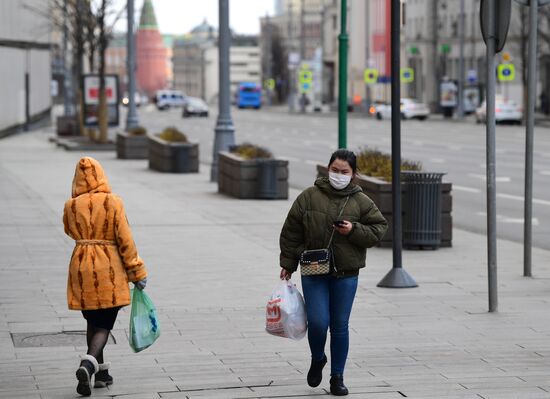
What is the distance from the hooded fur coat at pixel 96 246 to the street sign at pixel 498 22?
441 cm

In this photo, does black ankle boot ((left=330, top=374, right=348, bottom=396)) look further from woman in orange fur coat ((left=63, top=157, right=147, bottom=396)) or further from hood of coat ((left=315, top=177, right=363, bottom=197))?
woman in orange fur coat ((left=63, top=157, right=147, bottom=396))

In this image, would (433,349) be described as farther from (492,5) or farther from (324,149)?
(324,149)

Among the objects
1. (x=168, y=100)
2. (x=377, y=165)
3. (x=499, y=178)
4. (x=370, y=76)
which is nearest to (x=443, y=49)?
(x=370, y=76)

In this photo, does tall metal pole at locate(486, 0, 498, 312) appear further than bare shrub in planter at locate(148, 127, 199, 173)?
No

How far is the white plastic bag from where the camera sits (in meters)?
8.34

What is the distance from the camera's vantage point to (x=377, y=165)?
1827 cm

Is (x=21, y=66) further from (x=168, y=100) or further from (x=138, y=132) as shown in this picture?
(x=168, y=100)

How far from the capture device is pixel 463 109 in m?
90.0

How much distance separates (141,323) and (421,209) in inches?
316

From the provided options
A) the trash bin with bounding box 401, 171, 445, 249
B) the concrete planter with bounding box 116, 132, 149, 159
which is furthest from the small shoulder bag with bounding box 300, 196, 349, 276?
the concrete planter with bounding box 116, 132, 149, 159

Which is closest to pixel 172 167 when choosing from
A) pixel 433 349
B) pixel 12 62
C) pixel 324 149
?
pixel 324 149

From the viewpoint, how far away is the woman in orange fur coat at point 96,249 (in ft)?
27.7

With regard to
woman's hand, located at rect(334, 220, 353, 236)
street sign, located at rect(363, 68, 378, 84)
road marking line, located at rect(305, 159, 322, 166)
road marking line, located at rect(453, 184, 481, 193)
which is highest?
street sign, located at rect(363, 68, 378, 84)

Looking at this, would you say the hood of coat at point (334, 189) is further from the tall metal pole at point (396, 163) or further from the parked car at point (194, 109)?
the parked car at point (194, 109)
